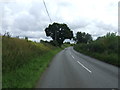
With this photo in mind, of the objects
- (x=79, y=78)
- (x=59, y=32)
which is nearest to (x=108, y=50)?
(x=79, y=78)

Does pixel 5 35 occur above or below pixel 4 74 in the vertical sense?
above

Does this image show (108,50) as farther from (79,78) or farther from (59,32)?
(59,32)

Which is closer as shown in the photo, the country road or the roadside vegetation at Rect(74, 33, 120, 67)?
the country road

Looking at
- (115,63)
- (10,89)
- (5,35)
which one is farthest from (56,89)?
(5,35)

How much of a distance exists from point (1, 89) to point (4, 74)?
85.8 inches

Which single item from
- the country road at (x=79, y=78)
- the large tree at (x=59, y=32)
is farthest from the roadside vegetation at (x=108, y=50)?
the large tree at (x=59, y=32)

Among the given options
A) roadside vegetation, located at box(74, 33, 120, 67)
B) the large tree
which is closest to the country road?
roadside vegetation, located at box(74, 33, 120, 67)

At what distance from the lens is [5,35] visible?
17.7 metres

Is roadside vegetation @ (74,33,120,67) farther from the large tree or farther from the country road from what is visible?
the large tree

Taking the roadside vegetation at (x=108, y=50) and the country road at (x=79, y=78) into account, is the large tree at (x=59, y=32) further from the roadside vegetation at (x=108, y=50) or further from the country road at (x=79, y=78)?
the country road at (x=79, y=78)

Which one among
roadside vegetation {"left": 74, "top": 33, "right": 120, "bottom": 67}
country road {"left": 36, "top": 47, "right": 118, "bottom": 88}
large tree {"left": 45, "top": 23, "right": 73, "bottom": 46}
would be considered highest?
large tree {"left": 45, "top": 23, "right": 73, "bottom": 46}

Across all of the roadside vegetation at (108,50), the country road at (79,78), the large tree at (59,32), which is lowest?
the country road at (79,78)

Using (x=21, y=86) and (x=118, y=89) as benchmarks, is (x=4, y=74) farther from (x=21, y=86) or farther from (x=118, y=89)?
(x=118, y=89)

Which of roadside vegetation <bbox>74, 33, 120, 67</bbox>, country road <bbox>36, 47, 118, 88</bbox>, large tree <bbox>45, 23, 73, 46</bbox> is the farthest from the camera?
large tree <bbox>45, 23, 73, 46</bbox>
